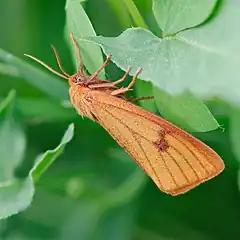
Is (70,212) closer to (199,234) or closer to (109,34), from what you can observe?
(199,234)

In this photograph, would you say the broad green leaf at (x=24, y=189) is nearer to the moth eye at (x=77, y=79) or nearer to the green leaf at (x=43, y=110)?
the moth eye at (x=77, y=79)

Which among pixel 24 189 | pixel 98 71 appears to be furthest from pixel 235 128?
pixel 24 189

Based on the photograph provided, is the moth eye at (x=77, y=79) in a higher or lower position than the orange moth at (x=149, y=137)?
higher

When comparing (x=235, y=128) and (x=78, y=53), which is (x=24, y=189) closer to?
(x=78, y=53)

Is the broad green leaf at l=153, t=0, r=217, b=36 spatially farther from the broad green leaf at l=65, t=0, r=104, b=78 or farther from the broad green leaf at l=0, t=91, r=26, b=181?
the broad green leaf at l=0, t=91, r=26, b=181

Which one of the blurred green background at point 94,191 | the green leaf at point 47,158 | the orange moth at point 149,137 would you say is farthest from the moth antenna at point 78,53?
the blurred green background at point 94,191
